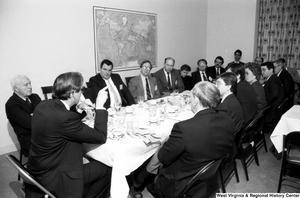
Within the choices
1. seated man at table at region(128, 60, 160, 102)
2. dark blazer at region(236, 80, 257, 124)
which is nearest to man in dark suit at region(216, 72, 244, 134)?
dark blazer at region(236, 80, 257, 124)

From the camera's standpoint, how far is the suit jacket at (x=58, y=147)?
1.79 m

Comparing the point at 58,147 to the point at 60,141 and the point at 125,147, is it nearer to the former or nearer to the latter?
the point at 60,141

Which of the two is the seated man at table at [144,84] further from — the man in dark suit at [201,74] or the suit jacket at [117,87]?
the man in dark suit at [201,74]

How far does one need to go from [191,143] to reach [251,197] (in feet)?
3.95

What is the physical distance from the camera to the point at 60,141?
72.0 inches

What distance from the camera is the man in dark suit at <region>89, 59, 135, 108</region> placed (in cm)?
396

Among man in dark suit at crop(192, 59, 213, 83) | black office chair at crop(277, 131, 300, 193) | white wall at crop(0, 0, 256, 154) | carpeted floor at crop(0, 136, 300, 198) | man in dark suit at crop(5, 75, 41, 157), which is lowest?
carpeted floor at crop(0, 136, 300, 198)

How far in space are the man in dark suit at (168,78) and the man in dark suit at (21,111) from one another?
2.63 meters

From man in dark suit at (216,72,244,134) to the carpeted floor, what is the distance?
75cm

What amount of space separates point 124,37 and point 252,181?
3.78m

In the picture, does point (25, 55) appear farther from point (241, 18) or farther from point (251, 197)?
point (241, 18)

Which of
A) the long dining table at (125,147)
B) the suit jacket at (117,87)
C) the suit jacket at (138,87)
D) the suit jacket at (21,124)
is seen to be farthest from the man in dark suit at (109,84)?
the long dining table at (125,147)

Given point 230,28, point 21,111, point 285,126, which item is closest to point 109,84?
point 21,111

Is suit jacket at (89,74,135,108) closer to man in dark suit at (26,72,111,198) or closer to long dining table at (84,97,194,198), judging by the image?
long dining table at (84,97,194,198)
